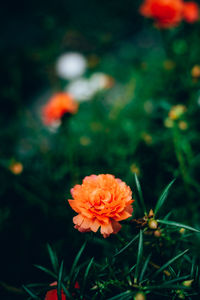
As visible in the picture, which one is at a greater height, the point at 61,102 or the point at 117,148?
the point at 61,102

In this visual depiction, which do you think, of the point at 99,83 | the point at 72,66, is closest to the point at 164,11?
the point at 99,83

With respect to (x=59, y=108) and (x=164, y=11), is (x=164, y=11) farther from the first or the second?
(x=59, y=108)

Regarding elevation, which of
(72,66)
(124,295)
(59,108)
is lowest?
(124,295)

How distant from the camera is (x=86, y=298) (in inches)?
18.4

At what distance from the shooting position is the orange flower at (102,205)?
43 centimetres

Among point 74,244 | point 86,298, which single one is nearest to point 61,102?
point 74,244

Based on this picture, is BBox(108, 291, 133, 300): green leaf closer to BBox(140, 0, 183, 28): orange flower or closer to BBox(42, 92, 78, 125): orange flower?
BBox(42, 92, 78, 125): orange flower

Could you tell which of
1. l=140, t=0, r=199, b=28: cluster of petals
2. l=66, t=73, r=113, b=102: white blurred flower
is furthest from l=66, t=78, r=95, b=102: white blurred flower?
l=140, t=0, r=199, b=28: cluster of petals

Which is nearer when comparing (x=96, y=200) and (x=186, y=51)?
(x=96, y=200)

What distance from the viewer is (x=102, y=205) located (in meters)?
0.44

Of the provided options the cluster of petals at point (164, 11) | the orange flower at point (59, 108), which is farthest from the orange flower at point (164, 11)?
the orange flower at point (59, 108)

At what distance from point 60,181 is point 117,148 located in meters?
0.32

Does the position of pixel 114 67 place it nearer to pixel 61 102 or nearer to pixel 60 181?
pixel 61 102

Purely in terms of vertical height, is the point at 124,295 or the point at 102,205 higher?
the point at 102,205
